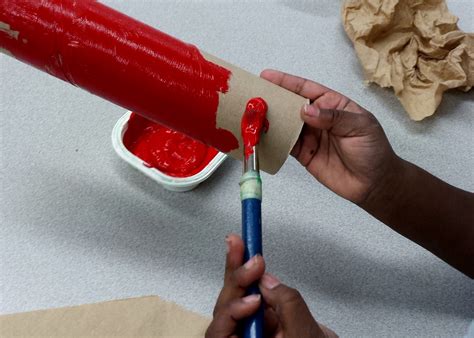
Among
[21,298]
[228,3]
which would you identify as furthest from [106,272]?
[228,3]

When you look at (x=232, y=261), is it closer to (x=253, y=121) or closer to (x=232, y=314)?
(x=232, y=314)

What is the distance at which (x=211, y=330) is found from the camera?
587 millimetres

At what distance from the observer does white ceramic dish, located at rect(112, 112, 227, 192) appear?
0.89 metres

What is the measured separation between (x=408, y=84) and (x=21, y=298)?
0.91 m

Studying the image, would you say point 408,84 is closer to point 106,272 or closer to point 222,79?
point 222,79

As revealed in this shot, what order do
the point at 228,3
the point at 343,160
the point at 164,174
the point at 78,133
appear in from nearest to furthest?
the point at 343,160 < the point at 164,174 < the point at 78,133 < the point at 228,3

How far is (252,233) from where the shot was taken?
58 cm

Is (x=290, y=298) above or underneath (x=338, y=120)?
underneath

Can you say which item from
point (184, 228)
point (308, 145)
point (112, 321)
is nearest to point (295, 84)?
point (308, 145)

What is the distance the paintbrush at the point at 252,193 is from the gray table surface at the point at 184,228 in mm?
302

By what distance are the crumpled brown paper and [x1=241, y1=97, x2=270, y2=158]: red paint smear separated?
49 centimetres

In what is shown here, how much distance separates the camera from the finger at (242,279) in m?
0.56

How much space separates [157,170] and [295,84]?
306 mm

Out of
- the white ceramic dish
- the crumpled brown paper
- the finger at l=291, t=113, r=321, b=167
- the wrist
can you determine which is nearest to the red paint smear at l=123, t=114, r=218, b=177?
the white ceramic dish
